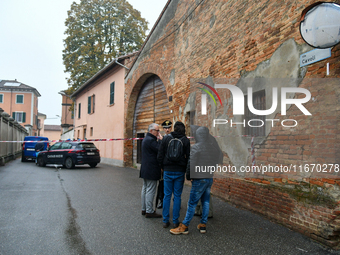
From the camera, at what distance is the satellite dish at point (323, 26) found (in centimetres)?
344

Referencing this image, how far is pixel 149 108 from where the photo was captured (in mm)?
14016

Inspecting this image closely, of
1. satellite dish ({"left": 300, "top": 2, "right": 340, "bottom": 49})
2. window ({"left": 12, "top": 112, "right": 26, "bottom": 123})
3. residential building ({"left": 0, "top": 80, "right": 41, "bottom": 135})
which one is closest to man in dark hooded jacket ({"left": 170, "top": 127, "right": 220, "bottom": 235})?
satellite dish ({"left": 300, "top": 2, "right": 340, "bottom": 49})

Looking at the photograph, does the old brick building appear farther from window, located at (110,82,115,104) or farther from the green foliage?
the green foliage

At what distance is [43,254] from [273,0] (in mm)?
5802

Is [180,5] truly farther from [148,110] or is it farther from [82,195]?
[82,195]

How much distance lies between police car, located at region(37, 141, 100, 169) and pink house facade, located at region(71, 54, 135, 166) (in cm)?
218

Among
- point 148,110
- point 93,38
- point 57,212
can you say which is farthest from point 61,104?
point 57,212

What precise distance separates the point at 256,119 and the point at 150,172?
2607 mm

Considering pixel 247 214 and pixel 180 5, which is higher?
pixel 180 5

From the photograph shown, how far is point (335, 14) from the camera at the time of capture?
340 centimetres

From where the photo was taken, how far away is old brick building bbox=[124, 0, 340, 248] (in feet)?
13.3

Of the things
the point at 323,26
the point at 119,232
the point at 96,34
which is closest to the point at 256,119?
the point at 323,26

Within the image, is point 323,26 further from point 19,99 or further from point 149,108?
point 19,99

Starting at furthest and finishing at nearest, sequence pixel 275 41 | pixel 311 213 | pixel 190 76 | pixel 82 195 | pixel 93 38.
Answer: pixel 93 38 < pixel 190 76 < pixel 82 195 < pixel 275 41 < pixel 311 213
